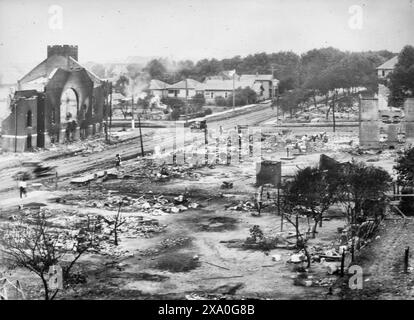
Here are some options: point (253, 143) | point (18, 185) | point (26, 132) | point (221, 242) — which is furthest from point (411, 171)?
point (26, 132)

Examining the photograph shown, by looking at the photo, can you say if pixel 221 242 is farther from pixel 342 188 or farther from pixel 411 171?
pixel 411 171

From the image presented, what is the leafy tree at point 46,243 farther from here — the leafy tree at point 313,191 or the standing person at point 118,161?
the standing person at point 118,161

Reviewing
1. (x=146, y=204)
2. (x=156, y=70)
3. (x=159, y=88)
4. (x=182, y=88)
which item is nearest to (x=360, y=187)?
(x=146, y=204)

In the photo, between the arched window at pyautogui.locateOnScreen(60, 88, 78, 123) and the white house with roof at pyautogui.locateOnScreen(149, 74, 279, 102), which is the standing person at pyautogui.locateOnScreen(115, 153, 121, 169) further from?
the white house with roof at pyautogui.locateOnScreen(149, 74, 279, 102)

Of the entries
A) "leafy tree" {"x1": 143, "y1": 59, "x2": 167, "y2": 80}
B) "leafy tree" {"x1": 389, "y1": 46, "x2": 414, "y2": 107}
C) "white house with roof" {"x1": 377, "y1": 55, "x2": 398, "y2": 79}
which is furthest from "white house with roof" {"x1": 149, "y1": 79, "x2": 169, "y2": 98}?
"leafy tree" {"x1": 389, "y1": 46, "x2": 414, "y2": 107}

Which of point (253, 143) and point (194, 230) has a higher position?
point (253, 143)
